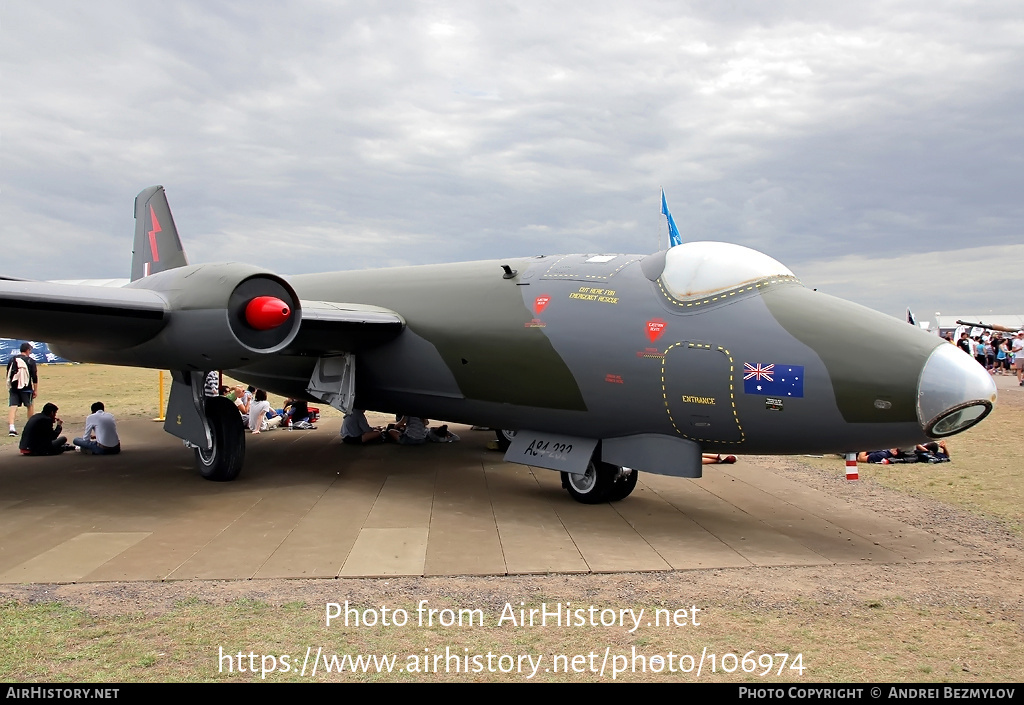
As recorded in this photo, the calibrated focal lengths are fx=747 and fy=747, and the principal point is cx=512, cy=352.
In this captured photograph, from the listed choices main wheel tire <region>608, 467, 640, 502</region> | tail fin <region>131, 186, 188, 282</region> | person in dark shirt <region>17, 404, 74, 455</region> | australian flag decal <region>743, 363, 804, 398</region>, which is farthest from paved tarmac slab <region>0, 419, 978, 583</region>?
tail fin <region>131, 186, 188, 282</region>

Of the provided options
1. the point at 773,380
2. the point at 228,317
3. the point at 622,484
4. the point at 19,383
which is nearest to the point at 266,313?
the point at 228,317

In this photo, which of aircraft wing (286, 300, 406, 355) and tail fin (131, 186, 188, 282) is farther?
tail fin (131, 186, 188, 282)

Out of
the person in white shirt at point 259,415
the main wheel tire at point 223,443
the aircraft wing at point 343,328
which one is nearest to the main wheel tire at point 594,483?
the aircraft wing at point 343,328

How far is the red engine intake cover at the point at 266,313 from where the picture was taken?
8.01 m

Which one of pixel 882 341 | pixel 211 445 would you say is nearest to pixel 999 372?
pixel 882 341

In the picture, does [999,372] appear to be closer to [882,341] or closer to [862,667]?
[882,341]

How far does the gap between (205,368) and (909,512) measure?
27.2ft

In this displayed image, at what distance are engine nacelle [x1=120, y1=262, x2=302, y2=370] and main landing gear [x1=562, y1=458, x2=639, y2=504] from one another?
12.0 feet

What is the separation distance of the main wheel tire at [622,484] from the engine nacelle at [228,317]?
13.2ft

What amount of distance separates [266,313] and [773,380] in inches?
205

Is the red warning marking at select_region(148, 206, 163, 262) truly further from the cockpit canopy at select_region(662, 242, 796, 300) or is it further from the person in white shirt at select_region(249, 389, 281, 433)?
the cockpit canopy at select_region(662, 242, 796, 300)

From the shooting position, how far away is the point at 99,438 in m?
12.3

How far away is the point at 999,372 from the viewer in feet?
116

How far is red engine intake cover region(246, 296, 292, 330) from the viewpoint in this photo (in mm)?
A: 8008
